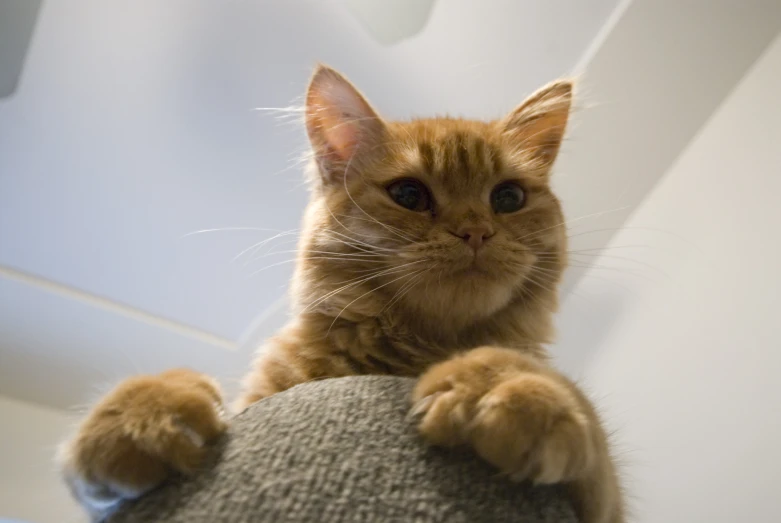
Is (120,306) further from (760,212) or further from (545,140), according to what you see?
(760,212)

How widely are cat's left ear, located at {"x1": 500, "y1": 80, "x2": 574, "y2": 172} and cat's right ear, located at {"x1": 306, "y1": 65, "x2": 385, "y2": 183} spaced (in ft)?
0.91

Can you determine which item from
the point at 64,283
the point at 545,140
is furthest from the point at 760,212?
the point at 64,283

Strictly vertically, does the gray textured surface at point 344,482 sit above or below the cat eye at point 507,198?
below

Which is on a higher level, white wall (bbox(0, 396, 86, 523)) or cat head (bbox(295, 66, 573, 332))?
cat head (bbox(295, 66, 573, 332))

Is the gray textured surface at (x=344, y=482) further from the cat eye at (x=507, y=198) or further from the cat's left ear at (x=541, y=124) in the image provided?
the cat's left ear at (x=541, y=124)

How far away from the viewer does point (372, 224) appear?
96cm

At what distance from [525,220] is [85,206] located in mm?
1247

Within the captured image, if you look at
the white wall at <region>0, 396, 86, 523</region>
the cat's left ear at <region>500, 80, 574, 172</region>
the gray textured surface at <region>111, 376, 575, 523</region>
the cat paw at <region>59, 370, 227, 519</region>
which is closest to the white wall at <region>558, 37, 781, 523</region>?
the cat's left ear at <region>500, 80, 574, 172</region>

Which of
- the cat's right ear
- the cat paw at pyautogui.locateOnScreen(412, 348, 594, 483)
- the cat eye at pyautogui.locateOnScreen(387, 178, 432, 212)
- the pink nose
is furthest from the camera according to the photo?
the cat's right ear

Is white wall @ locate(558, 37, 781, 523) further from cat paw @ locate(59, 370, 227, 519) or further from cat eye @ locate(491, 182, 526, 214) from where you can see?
cat paw @ locate(59, 370, 227, 519)

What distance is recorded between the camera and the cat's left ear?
46.8 inches

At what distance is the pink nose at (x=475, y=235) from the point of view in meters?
0.87

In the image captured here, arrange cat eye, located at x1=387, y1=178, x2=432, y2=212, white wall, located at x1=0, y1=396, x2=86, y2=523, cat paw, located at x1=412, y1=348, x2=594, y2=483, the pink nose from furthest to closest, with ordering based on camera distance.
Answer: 1. white wall, located at x1=0, y1=396, x2=86, y2=523
2. cat eye, located at x1=387, y1=178, x2=432, y2=212
3. the pink nose
4. cat paw, located at x1=412, y1=348, x2=594, y2=483

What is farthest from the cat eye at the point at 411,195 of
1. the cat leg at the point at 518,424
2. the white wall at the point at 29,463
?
the white wall at the point at 29,463
